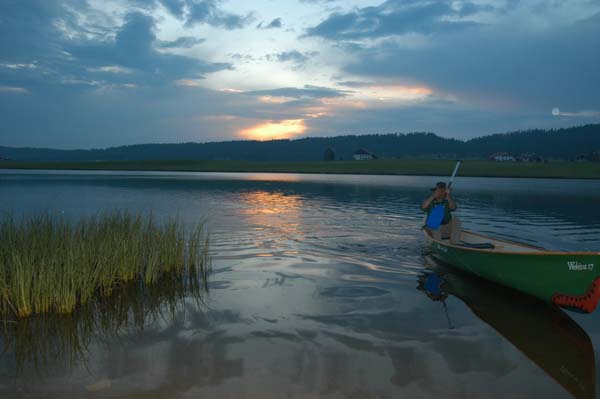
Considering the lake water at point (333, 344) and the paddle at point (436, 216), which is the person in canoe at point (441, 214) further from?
the lake water at point (333, 344)

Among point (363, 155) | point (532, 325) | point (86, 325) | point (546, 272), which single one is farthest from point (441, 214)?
point (363, 155)

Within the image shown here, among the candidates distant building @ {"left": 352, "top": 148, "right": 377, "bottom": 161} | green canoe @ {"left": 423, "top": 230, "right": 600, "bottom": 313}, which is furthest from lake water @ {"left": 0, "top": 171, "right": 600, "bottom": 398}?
distant building @ {"left": 352, "top": 148, "right": 377, "bottom": 161}

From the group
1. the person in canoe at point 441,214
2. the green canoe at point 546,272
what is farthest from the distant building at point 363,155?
Answer: the green canoe at point 546,272

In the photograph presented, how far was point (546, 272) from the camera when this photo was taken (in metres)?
8.45

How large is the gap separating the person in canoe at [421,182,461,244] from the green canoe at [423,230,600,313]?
100 inches

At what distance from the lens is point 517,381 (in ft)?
19.5

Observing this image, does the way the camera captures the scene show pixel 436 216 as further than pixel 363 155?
No

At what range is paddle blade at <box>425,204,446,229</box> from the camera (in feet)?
45.1

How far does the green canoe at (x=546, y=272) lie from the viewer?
25.2 ft

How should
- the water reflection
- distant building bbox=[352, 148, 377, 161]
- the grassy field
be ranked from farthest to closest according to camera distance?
1. distant building bbox=[352, 148, 377, 161]
2. the grassy field
3. the water reflection

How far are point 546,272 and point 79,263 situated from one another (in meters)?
9.36

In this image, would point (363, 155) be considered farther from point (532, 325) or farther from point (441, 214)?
point (532, 325)

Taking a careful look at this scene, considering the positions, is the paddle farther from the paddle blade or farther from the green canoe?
the green canoe

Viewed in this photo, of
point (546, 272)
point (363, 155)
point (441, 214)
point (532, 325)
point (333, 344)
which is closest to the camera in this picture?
point (333, 344)
